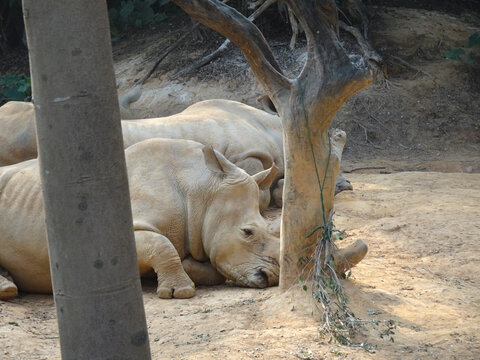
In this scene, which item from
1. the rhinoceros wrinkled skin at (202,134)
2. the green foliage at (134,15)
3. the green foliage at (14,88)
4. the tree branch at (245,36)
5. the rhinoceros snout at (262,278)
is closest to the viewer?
the tree branch at (245,36)

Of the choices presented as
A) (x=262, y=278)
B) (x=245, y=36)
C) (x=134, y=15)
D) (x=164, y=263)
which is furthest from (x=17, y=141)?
(x=134, y=15)

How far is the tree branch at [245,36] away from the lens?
13.7 feet

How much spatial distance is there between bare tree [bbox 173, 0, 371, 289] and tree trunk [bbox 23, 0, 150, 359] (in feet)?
5.62

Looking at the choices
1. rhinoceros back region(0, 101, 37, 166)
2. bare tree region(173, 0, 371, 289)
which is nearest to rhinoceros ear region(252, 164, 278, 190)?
bare tree region(173, 0, 371, 289)

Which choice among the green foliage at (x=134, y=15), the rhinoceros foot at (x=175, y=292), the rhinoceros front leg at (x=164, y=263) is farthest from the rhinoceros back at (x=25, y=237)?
the green foliage at (x=134, y=15)

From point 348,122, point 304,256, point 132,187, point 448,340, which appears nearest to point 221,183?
point 132,187

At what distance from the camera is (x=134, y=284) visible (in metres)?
2.59

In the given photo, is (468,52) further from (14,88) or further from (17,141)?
(17,141)

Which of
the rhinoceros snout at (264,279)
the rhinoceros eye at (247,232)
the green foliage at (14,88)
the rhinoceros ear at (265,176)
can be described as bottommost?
the rhinoceros snout at (264,279)

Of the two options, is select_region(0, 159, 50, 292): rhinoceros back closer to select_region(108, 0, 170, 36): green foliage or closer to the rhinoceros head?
the rhinoceros head

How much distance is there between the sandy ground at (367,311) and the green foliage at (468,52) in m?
6.37

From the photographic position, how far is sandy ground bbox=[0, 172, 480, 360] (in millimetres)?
3832

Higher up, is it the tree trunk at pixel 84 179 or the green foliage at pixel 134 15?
the green foliage at pixel 134 15

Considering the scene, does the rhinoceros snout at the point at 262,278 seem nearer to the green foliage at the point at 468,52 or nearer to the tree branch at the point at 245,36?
the tree branch at the point at 245,36
